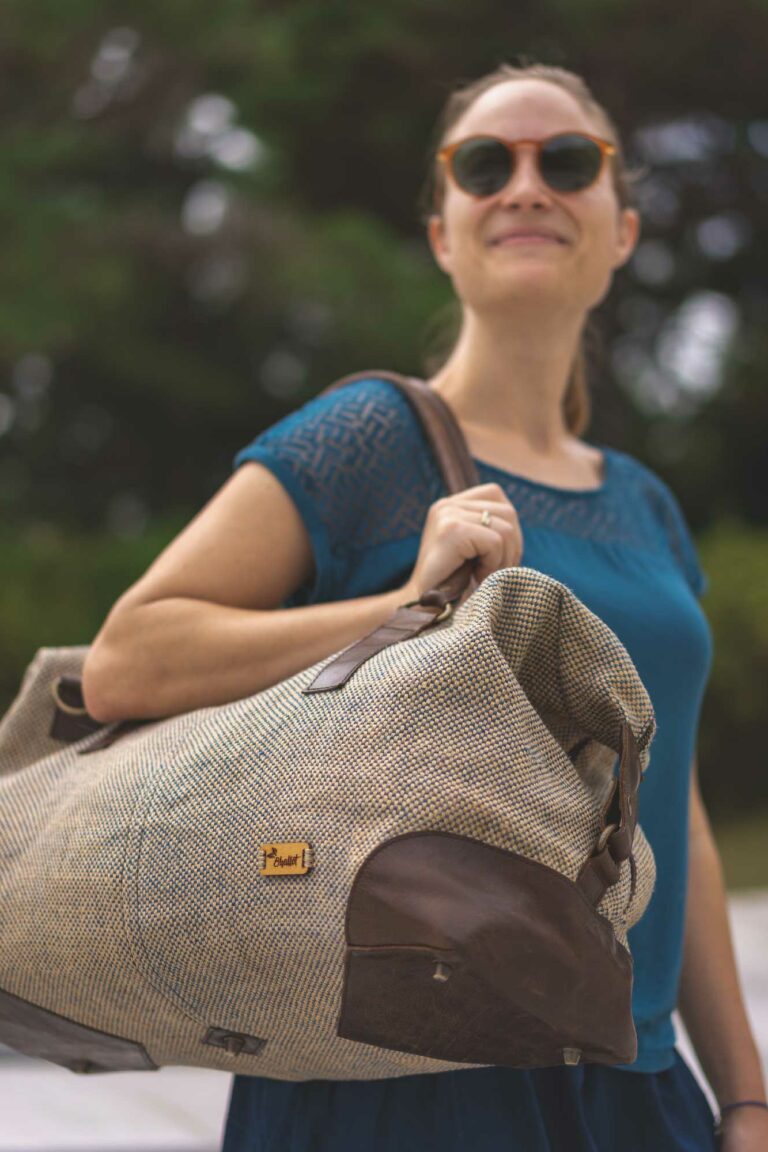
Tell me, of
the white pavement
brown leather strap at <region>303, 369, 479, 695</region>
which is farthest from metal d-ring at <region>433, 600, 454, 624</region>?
the white pavement

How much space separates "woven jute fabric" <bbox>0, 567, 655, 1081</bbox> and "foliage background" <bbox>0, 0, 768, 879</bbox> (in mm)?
5530

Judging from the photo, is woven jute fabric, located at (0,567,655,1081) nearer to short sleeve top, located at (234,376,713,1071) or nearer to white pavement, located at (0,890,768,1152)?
short sleeve top, located at (234,376,713,1071)

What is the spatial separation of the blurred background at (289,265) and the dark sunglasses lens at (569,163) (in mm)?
4510

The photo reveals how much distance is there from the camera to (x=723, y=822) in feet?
29.5

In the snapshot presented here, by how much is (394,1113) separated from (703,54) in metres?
9.33

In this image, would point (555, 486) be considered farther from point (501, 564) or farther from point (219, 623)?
point (219, 623)

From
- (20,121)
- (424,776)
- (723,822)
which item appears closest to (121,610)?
(424,776)

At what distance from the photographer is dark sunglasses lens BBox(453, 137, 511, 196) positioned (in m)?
1.78

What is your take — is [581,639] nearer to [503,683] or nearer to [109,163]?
[503,683]

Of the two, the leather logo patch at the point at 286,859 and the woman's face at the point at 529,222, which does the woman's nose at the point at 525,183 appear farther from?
the leather logo patch at the point at 286,859

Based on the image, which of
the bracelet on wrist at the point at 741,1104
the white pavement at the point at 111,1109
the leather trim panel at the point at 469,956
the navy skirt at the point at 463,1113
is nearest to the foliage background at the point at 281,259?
the white pavement at the point at 111,1109

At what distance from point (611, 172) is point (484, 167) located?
0.24 m

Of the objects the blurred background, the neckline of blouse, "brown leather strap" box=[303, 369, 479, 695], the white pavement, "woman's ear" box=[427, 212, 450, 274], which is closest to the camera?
"brown leather strap" box=[303, 369, 479, 695]

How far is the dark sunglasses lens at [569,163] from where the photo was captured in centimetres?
179
